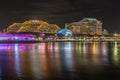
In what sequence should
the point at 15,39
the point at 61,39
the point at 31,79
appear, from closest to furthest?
the point at 31,79
the point at 15,39
the point at 61,39

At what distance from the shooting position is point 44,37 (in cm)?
18975

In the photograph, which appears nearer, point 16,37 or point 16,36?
point 16,36

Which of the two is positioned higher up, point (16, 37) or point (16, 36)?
point (16, 36)

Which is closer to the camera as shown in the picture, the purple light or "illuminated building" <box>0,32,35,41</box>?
"illuminated building" <box>0,32,35,41</box>

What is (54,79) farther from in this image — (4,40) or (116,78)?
(4,40)

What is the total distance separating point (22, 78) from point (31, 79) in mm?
872

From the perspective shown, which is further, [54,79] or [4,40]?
[4,40]

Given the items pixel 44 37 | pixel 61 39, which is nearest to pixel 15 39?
pixel 44 37

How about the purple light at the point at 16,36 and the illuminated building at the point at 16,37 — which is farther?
the purple light at the point at 16,36

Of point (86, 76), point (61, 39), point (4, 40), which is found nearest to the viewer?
point (86, 76)

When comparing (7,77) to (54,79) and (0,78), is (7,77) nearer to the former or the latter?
(0,78)

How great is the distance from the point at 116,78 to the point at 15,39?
6421 inches

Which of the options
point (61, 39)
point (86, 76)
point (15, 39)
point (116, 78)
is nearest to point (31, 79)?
point (86, 76)

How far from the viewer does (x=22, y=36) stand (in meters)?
179
